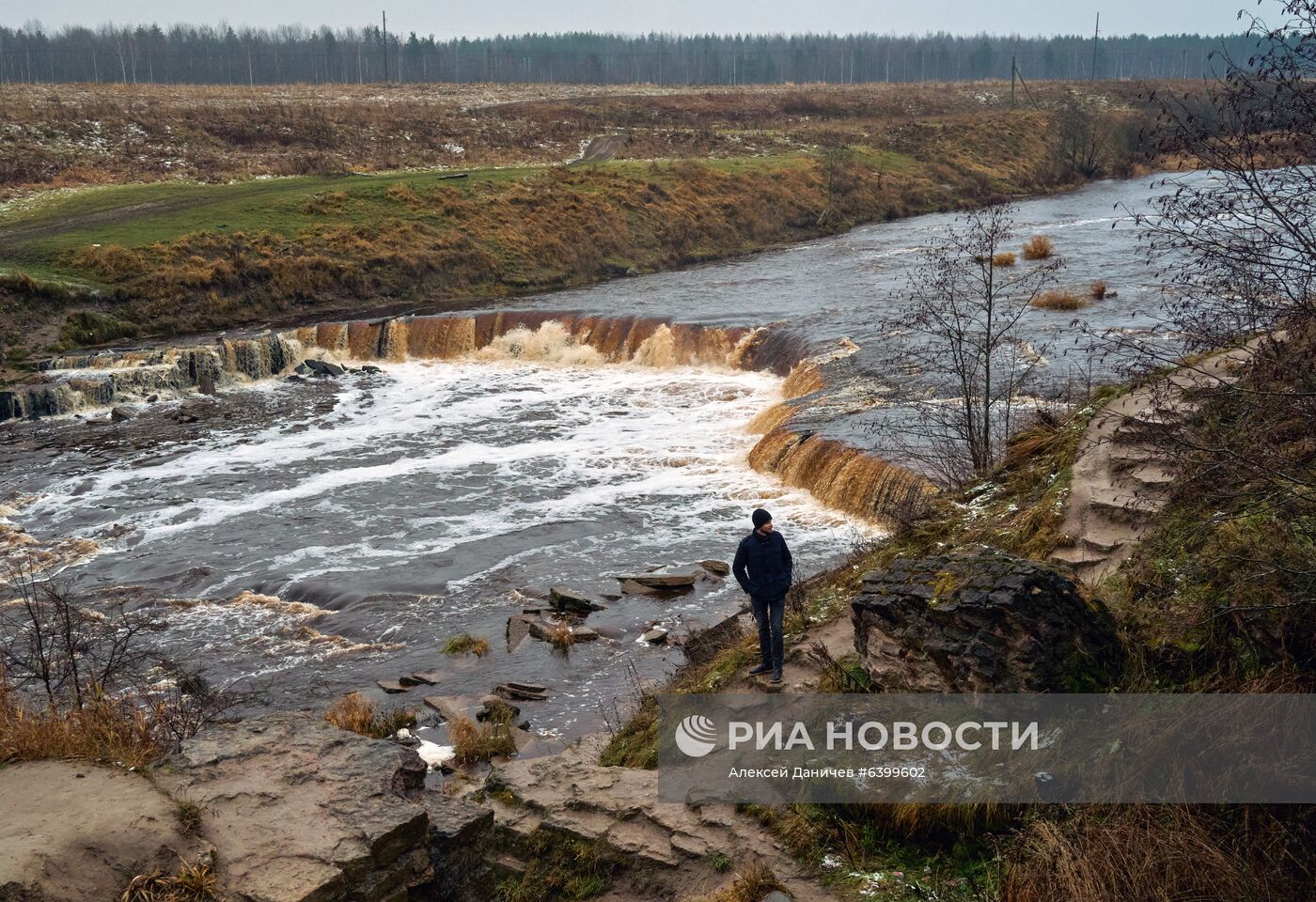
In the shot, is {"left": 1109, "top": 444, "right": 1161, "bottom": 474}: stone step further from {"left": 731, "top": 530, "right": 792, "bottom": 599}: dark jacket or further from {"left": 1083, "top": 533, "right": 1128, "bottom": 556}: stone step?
{"left": 731, "top": 530, "right": 792, "bottom": 599}: dark jacket

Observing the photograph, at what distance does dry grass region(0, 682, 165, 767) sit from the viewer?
8.39 m

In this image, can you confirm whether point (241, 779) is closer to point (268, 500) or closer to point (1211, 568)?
point (1211, 568)

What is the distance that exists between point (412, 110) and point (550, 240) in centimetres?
3163

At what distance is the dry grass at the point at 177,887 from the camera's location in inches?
269

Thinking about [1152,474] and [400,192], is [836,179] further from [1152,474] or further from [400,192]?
[1152,474]

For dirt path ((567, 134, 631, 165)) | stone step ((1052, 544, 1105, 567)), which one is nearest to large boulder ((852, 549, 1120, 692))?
stone step ((1052, 544, 1105, 567))

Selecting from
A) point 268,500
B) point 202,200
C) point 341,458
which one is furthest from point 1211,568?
point 202,200

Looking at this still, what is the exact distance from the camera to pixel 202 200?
46.2 metres

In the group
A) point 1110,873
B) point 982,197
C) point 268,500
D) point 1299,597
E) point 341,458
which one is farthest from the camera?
point 982,197

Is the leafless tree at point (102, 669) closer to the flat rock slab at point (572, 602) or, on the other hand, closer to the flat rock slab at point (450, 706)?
the flat rock slab at point (450, 706)

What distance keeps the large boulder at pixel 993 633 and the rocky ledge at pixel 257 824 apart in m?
3.56

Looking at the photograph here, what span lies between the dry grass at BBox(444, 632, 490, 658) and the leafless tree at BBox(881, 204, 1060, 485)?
22.3 ft

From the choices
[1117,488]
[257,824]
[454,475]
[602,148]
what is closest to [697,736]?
[257,824]

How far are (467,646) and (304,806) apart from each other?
22.5ft
